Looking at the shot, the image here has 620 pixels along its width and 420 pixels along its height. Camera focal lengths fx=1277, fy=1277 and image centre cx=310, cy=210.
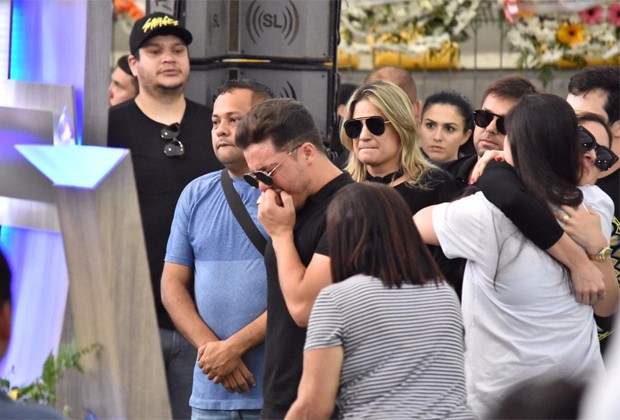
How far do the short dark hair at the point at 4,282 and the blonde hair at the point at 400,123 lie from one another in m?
1.93

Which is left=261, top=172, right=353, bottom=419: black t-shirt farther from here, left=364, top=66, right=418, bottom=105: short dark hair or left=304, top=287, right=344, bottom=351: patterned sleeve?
left=364, top=66, right=418, bottom=105: short dark hair

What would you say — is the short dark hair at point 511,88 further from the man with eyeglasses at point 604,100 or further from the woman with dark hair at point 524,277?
the woman with dark hair at point 524,277

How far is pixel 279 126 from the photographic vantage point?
13.4 ft

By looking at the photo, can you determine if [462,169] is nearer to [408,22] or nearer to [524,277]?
[524,277]

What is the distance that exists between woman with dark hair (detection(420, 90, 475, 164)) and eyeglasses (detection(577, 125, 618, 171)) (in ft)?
7.49

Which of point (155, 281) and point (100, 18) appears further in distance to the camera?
point (155, 281)

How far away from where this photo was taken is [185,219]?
4.73 m

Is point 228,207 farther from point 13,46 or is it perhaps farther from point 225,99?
point 13,46

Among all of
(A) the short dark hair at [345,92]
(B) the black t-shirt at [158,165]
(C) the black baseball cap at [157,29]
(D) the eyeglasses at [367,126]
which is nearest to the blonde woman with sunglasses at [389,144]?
(D) the eyeglasses at [367,126]

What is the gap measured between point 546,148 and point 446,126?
3.07 meters

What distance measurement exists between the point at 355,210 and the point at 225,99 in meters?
1.61

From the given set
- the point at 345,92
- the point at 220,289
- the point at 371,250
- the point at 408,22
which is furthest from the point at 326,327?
the point at 408,22

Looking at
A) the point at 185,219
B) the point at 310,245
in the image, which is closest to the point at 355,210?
the point at 310,245

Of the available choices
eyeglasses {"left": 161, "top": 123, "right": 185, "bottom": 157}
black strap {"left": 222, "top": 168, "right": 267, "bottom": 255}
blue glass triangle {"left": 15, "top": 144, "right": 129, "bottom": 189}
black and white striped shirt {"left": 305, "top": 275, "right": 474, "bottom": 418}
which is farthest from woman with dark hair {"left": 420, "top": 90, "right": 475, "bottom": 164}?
black and white striped shirt {"left": 305, "top": 275, "right": 474, "bottom": 418}
